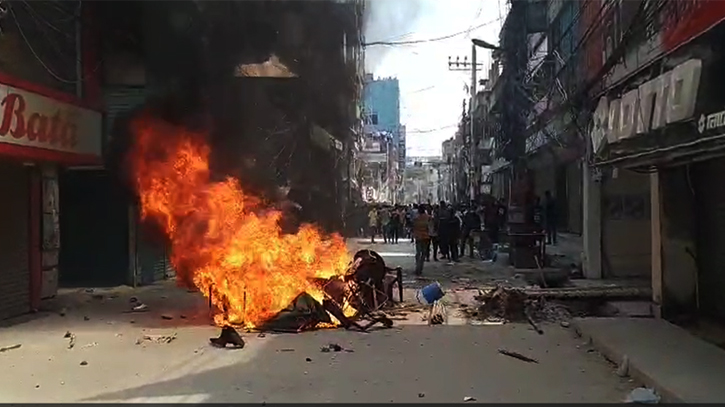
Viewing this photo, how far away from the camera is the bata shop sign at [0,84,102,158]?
10016mm

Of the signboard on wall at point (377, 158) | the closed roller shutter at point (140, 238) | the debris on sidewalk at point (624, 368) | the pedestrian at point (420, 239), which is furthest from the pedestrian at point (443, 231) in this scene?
the signboard on wall at point (377, 158)

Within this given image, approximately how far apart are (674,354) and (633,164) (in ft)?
6.94

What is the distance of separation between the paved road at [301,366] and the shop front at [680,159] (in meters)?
1.63

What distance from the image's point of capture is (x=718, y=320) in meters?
9.37

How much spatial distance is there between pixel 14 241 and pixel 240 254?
10.6ft

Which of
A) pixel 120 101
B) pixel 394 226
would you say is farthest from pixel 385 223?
pixel 120 101

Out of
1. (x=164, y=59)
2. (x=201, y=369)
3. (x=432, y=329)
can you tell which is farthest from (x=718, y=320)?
(x=164, y=59)

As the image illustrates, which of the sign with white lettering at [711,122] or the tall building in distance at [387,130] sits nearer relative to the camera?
the sign with white lettering at [711,122]

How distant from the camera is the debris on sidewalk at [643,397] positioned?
6.15m

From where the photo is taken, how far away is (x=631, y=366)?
7223mm

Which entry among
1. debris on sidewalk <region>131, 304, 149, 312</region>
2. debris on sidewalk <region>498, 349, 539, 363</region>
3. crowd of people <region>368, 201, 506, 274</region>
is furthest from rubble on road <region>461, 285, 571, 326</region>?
crowd of people <region>368, 201, 506, 274</region>

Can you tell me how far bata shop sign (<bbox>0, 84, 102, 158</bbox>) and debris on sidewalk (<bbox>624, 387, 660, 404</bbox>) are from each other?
25.0ft

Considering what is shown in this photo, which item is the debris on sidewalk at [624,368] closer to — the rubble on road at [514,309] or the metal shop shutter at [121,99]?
the rubble on road at [514,309]

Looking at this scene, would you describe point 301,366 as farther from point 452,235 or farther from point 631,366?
point 452,235
